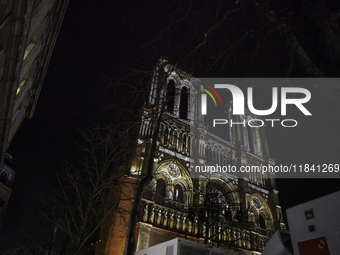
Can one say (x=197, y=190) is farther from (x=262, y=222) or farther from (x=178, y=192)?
(x=262, y=222)

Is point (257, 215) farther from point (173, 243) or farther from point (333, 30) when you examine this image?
point (333, 30)

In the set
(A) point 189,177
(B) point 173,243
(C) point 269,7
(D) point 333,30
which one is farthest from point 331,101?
(A) point 189,177

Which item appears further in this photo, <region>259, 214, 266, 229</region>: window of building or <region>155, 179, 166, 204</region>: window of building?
<region>259, 214, 266, 229</region>: window of building

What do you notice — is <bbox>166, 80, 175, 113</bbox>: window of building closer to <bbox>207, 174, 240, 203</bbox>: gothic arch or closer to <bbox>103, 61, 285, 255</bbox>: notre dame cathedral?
<bbox>103, 61, 285, 255</bbox>: notre dame cathedral

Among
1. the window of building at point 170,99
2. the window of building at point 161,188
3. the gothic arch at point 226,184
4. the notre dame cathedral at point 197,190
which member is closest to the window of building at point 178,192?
the notre dame cathedral at point 197,190

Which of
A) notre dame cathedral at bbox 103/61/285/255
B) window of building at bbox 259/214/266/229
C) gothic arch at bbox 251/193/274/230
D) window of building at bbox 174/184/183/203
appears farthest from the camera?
gothic arch at bbox 251/193/274/230

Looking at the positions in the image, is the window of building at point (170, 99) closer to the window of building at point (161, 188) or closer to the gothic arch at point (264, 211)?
the window of building at point (161, 188)

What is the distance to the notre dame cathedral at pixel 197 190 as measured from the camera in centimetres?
2094

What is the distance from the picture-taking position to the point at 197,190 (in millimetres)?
24656

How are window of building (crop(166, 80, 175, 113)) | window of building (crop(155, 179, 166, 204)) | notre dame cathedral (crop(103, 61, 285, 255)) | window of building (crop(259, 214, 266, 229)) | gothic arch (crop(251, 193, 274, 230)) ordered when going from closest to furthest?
window of building (crop(166, 80, 175, 113)) → notre dame cathedral (crop(103, 61, 285, 255)) → window of building (crop(155, 179, 166, 204)) → window of building (crop(259, 214, 266, 229)) → gothic arch (crop(251, 193, 274, 230))

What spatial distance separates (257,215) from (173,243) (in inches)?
1035

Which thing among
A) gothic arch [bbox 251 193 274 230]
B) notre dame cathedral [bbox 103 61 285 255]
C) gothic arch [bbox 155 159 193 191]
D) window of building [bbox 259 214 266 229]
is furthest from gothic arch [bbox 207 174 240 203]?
window of building [bbox 259 214 266 229]

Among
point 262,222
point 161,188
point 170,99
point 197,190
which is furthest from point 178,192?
point 262,222

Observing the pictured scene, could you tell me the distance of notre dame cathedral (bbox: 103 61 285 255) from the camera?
20.9 meters
